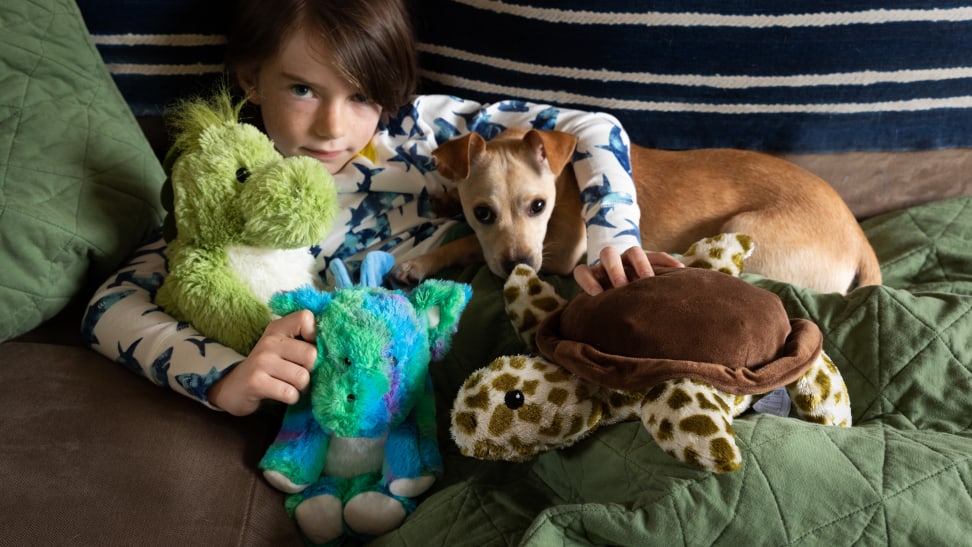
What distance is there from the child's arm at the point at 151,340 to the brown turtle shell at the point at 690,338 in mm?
443

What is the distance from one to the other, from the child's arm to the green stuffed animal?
0.13 ft

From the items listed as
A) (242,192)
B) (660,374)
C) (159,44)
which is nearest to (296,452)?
(242,192)

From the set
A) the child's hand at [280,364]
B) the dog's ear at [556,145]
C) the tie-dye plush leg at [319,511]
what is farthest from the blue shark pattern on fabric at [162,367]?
the dog's ear at [556,145]

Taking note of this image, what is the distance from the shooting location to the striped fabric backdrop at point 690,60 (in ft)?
5.41

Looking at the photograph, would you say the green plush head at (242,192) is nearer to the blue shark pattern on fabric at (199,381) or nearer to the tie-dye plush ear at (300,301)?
the tie-dye plush ear at (300,301)

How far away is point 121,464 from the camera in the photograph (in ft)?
3.37

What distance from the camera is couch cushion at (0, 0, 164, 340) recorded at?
126cm

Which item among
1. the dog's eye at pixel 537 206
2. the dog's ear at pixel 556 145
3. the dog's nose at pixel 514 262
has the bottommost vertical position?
the dog's nose at pixel 514 262

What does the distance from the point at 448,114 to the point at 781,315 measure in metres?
1.04

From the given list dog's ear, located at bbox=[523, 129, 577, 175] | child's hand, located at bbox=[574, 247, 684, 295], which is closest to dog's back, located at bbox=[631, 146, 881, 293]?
dog's ear, located at bbox=[523, 129, 577, 175]

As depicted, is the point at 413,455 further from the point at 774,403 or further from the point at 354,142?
the point at 354,142

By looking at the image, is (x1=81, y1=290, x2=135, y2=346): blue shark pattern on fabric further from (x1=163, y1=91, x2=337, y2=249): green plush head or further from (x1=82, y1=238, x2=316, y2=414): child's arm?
(x1=163, y1=91, x2=337, y2=249): green plush head

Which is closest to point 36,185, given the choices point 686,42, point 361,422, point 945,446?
point 361,422

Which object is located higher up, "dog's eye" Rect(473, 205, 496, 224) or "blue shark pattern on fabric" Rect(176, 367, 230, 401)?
"blue shark pattern on fabric" Rect(176, 367, 230, 401)
